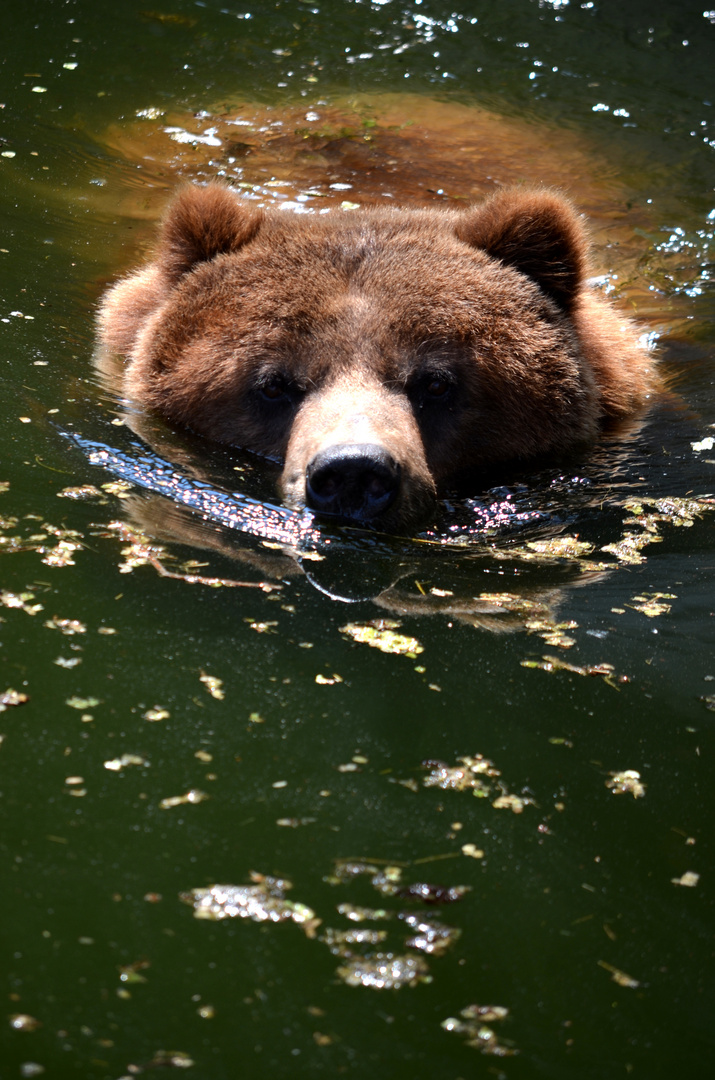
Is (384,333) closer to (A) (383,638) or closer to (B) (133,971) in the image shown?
(A) (383,638)

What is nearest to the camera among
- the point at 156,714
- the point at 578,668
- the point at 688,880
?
the point at 688,880

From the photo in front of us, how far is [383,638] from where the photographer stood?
3545 millimetres

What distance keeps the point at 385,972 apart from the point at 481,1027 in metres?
0.22

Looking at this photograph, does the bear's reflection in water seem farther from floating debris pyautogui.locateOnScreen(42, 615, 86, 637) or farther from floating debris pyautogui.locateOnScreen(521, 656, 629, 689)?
floating debris pyautogui.locateOnScreen(42, 615, 86, 637)

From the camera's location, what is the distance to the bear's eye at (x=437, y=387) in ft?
16.3

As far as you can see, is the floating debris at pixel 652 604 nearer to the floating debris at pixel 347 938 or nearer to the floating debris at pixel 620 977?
the floating debris at pixel 620 977

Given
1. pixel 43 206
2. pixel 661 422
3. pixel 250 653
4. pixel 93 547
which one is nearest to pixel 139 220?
pixel 43 206

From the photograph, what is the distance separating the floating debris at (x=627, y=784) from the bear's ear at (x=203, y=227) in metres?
3.31

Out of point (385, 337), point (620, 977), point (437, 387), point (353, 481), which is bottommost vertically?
point (620, 977)

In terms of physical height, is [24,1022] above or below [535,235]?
below

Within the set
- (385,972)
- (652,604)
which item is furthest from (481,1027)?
(652,604)

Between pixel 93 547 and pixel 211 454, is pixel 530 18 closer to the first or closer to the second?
pixel 211 454

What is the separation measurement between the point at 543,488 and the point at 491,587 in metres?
1.18

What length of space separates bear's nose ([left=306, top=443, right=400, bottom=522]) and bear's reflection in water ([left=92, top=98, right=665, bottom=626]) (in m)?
0.12
